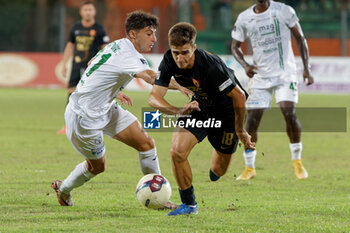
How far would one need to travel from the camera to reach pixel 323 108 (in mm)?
20594

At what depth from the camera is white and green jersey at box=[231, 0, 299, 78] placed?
372 inches

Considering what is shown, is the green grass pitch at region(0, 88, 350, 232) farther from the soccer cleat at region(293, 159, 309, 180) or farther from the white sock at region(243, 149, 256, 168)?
the white sock at region(243, 149, 256, 168)

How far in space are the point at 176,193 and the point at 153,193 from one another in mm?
1229

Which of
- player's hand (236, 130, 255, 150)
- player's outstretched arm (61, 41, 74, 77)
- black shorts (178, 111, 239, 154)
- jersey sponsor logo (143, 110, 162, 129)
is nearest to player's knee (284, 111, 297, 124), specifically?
black shorts (178, 111, 239, 154)

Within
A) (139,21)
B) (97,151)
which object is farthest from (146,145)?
(139,21)

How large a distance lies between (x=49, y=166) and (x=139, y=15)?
3.81 m

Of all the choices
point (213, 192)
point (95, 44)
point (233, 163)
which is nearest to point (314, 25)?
point (95, 44)

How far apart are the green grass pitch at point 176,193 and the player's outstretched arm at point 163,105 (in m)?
0.94

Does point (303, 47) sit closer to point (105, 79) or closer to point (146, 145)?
point (146, 145)

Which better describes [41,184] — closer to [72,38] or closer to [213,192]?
[213,192]

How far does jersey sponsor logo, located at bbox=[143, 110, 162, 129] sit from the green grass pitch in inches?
30.0

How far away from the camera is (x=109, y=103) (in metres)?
6.61

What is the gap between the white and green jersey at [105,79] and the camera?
244 inches

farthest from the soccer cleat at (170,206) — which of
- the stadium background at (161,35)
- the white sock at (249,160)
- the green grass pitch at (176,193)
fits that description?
the stadium background at (161,35)
